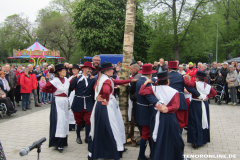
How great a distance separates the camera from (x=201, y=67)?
12234mm

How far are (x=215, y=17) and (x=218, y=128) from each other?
40234 millimetres

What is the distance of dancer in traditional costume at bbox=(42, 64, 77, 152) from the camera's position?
16.9ft

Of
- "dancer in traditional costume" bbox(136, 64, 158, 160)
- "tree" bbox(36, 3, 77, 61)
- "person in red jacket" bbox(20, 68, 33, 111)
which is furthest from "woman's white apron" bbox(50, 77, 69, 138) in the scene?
"tree" bbox(36, 3, 77, 61)

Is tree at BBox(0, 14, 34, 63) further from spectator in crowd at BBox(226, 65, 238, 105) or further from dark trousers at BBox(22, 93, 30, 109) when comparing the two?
spectator in crowd at BBox(226, 65, 238, 105)

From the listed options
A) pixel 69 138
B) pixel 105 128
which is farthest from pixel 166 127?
pixel 69 138

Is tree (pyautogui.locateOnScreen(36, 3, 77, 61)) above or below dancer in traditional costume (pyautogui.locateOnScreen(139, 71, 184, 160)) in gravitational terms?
above

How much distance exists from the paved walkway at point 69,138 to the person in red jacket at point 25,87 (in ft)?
4.99

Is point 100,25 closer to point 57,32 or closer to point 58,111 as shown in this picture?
point 57,32

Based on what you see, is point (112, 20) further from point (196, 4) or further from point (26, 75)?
point (26, 75)

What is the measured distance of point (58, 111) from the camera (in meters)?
5.19

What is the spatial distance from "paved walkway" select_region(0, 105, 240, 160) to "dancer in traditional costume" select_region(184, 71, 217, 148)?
0.26 metres

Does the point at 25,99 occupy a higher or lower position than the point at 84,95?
lower

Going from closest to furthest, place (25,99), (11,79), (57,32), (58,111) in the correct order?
1. (58,111)
2. (25,99)
3. (11,79)
4. (57,32)

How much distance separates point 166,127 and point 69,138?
3.52 m
